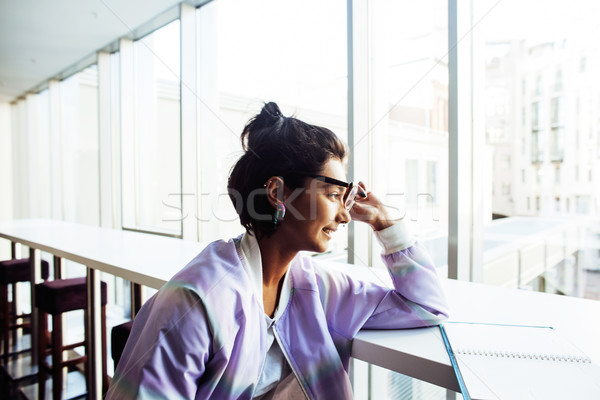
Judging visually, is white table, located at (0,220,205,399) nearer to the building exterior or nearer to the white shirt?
the white shirt

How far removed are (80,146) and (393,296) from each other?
470 cm

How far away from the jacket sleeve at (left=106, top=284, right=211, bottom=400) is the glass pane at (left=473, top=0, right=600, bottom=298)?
1.29 meters

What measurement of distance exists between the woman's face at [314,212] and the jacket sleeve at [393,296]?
14cm

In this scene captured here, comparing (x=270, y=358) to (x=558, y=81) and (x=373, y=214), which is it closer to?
(x=373, y=214)

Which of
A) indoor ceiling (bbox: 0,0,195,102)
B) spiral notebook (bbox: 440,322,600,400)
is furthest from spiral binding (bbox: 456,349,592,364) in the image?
indoor ceiling (bbox: 0,0,195,102)

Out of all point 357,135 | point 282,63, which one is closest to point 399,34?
point 357,135

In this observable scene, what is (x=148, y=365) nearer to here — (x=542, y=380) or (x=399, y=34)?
(x=542, y=380)

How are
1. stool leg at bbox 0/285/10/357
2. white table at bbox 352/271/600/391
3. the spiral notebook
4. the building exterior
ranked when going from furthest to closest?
stool leg at bbox 0/285/10/357 → the building exterior → white table at bbox 352/271/600/391 → the spiral notebook

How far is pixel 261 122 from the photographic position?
83cm

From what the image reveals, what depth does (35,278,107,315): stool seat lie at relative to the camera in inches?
74.2

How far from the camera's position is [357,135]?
183cm

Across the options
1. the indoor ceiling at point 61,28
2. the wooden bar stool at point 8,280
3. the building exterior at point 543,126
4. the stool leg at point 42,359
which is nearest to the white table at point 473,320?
the building exterior at point 543,126

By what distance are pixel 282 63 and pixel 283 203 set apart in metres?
1.57

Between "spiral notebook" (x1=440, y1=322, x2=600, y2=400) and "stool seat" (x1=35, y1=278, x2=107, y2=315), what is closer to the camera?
"spiral notebook" (x1=440, y1=322, x2=600, y2=400)
